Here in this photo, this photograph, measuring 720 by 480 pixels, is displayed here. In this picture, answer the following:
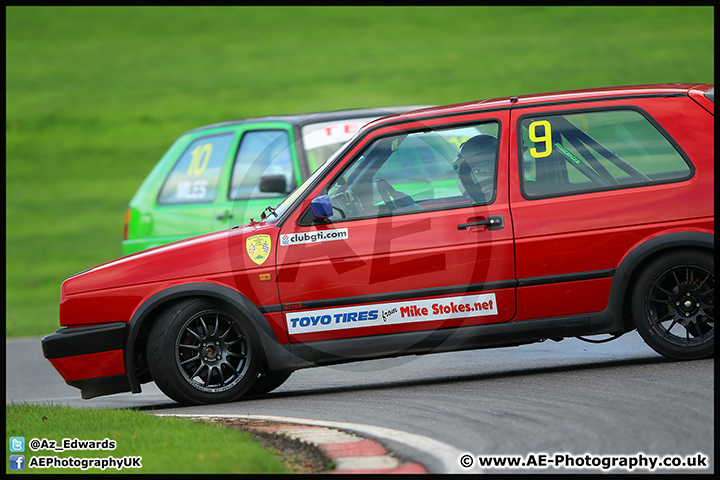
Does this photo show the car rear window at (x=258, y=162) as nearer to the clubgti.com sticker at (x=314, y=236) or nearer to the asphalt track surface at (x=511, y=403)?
the asphalt track surface at (x=511, y=403)

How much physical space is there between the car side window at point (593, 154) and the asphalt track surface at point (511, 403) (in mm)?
1276

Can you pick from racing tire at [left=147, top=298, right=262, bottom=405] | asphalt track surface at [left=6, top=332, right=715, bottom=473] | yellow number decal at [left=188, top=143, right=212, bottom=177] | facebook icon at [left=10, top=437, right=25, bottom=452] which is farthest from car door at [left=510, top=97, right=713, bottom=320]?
yellow number decal at [left=188, top=143, right=212, bottom=177]

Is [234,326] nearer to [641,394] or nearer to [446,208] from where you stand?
[446,208]

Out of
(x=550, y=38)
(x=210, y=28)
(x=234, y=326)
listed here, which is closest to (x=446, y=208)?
(x=234, y=326)

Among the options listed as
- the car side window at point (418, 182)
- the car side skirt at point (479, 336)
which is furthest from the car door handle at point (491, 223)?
the car side skirt at point (479, 336)

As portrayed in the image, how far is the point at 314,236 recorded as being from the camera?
648 centimetres

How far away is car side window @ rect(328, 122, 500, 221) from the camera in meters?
6.48

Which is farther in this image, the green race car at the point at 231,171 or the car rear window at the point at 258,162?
the car rear window at the point at 258,162

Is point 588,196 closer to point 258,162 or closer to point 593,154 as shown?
point 593,154

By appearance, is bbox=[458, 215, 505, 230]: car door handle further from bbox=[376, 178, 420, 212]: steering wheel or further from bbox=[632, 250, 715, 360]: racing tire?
bbox=[632, 250, 715, 360]: racing tire

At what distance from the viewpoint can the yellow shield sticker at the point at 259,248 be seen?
653 cm

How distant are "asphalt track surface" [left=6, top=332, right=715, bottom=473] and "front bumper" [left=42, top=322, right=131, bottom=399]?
429mm

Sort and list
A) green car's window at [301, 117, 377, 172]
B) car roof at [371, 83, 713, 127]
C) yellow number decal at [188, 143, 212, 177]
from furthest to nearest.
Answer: yellow number decal at [188, 143, 212, 177]
green car's window at [301, 117, 377, 172]
car roof at [371, 83, 713, 127]

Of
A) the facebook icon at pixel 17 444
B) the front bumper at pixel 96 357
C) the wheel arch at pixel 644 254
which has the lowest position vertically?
the facebook icon at pixel 17 444
